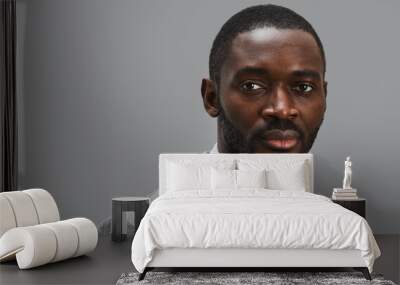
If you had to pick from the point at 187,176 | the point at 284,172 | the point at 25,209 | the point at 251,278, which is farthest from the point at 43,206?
the point at 284,172

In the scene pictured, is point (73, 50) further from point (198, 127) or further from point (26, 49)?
point (198, 127)

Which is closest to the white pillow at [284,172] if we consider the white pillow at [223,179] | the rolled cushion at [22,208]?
the white pillow at [223,179]

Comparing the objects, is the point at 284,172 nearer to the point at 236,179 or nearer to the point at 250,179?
the point at 250,179

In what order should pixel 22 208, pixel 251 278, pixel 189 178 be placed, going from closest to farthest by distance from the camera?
pixel 251 278 < pixel 22 208 < pixel 189 178

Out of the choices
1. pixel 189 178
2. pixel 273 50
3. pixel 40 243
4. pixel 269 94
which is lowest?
pixel 40 243

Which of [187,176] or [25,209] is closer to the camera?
[25,209]

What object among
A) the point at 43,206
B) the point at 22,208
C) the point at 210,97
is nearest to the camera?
the point at 22,208

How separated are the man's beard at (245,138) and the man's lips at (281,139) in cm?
4

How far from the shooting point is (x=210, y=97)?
7094mm

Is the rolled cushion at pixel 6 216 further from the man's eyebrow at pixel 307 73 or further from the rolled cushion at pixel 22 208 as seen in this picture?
the man's eyebrow at pixel 307 73

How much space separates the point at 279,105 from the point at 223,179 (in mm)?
1081

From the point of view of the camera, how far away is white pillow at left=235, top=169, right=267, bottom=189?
20.9ft

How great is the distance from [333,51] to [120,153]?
8.33 ft

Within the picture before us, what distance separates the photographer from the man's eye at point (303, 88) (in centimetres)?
692
